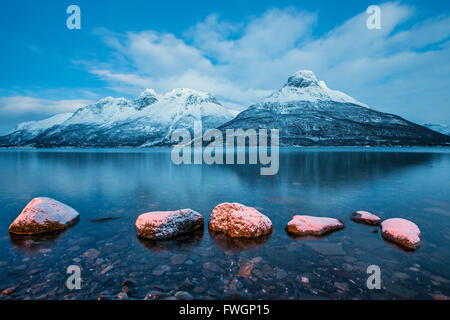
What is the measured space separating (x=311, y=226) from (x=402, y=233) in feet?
9.07

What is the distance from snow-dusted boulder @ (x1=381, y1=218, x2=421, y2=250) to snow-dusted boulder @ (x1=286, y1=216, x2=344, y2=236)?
1.44m

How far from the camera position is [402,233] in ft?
23.5

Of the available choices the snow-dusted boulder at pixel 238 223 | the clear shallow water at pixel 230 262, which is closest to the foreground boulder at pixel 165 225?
the clear shallow water at pixel 230 262

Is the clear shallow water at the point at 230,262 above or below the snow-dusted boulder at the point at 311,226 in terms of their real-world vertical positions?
below

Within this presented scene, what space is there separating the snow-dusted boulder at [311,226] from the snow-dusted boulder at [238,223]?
85 cm

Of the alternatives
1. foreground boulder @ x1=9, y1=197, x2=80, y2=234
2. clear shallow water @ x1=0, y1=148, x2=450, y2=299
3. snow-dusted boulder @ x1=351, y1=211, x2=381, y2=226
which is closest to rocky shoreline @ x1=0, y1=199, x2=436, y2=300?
clear shallow water @ x1=0, y1=148, x2=450, y2=299

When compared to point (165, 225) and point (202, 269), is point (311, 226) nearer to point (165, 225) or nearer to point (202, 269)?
point (202, 269)

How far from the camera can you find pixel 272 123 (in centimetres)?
19650

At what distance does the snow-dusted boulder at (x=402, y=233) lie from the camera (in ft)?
22.3

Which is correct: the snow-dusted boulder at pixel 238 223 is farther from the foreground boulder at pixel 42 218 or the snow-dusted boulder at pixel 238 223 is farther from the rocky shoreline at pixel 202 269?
the foreground boulder at pixel 42 218
